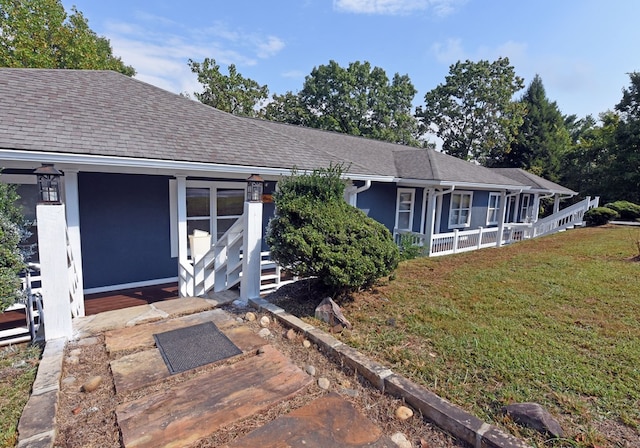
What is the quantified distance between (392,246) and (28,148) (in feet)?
16.7

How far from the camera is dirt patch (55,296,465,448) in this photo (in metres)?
2.22

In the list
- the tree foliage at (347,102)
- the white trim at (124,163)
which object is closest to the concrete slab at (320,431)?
the white trim at (124,163)

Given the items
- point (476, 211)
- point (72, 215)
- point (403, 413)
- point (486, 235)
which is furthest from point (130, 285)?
point (476, 211)

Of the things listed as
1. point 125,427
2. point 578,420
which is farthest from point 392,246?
point 125,427

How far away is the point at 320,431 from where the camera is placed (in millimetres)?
2299

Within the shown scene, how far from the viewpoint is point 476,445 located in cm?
219

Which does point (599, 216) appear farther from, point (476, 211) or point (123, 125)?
point (123, 125)

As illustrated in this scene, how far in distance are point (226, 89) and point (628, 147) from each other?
98.1ft

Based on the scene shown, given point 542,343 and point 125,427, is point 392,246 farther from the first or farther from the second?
point 125,427

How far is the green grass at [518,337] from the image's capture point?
2.73m

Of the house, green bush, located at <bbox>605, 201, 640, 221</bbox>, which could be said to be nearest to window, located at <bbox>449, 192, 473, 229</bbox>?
the house

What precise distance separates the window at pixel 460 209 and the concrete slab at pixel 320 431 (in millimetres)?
11548

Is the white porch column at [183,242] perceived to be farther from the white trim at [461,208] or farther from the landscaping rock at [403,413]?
the white trim at [461,208]

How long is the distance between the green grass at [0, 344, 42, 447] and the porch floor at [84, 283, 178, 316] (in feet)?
5.92
